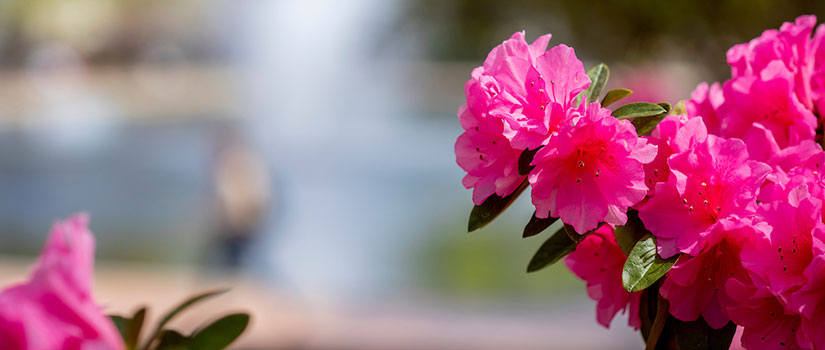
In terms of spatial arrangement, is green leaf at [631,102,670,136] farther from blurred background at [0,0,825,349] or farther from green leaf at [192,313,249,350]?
blurred background at [0,0,825,349]

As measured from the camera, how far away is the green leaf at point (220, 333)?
0.49m

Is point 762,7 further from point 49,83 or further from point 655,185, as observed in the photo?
point 49,83

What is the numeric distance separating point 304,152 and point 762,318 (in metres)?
9.20

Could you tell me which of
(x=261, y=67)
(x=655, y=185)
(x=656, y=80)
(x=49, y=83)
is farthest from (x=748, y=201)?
(x=49, y=83)

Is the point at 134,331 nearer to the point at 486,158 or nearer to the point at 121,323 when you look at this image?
the point at 121,323

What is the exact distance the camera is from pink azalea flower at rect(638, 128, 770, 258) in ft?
1.63

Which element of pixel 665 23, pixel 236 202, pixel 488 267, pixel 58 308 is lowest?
pixel 58 308

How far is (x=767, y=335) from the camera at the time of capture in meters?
0.50

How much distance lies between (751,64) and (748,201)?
0.17m

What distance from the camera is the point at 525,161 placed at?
0.51 m

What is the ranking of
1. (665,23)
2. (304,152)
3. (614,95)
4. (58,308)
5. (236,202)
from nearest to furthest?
(58,308) → (614,95) → (665,23) → (236,202) → (304,152)

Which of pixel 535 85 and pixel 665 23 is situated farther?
pixel 665 23

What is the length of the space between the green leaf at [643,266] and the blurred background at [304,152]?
2.91 feet

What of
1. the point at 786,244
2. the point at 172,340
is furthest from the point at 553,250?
the point at 172,340
